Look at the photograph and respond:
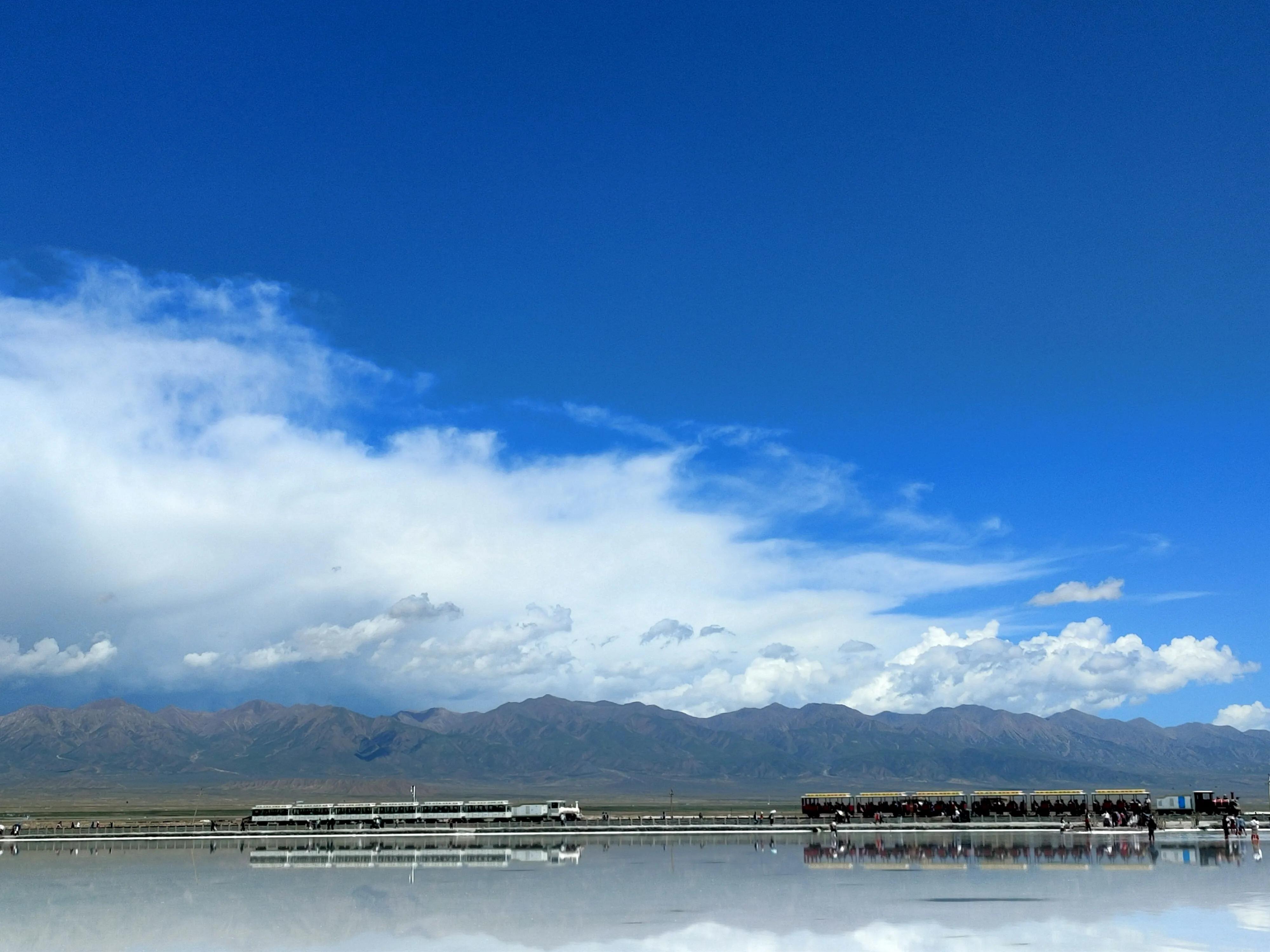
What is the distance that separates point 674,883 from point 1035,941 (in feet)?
72.2

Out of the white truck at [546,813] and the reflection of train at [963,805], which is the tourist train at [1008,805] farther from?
the white truck at [546,813]

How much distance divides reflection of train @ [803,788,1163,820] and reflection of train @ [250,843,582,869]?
33.4m

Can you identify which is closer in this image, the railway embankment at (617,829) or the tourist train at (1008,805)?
the railway embankment at (617,829)

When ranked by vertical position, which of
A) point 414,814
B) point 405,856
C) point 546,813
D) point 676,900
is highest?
point 676,900

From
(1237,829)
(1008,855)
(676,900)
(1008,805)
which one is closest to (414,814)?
(1008,805)

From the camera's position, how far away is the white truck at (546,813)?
392 feet

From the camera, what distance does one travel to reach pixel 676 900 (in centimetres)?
4284

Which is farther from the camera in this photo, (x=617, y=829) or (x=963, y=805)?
(x=617, y=829)

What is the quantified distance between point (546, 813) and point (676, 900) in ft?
272

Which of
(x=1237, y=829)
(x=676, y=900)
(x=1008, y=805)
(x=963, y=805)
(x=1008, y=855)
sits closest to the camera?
(x=676, y=900)

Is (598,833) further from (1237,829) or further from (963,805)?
(1237,829)

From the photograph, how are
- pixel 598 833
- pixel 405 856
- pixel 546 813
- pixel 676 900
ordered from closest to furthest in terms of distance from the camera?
pixel 676 900 → pixel 405 856 → pixel 598 833 → pixel 546 813

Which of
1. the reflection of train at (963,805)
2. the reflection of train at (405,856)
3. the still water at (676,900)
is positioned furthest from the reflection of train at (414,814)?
the still water at (676,900)

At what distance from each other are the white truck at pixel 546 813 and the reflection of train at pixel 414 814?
7 cm
